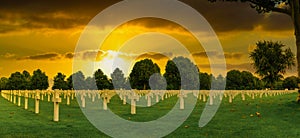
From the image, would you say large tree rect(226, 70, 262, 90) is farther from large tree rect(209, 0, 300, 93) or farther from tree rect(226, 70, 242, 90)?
large tree rect(209, 0, 300, 93)

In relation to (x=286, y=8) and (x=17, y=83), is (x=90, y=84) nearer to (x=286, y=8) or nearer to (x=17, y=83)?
(x=17, y=83)

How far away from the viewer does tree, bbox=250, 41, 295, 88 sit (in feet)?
277

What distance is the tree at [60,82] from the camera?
136837 millimetres

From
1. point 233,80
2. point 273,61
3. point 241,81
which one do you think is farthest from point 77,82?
point 273,61

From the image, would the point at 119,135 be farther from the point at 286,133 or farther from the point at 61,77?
the point at 61,77

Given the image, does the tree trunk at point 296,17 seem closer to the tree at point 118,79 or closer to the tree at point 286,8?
the tree at point 286,8

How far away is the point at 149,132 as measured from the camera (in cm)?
1574

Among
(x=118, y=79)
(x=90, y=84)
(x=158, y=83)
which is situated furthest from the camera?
(x=118, y=79)

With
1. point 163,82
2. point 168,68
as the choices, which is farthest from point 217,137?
point 168,68

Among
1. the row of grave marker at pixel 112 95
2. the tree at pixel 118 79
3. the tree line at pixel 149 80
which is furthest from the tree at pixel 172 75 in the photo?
the row of grave marker at pixel 112 95

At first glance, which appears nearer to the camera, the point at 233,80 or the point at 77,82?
the point at 77,82

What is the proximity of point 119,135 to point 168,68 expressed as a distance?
10679 centimetres

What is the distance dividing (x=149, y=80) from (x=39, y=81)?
47.2 metres

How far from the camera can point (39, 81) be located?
491 ft
